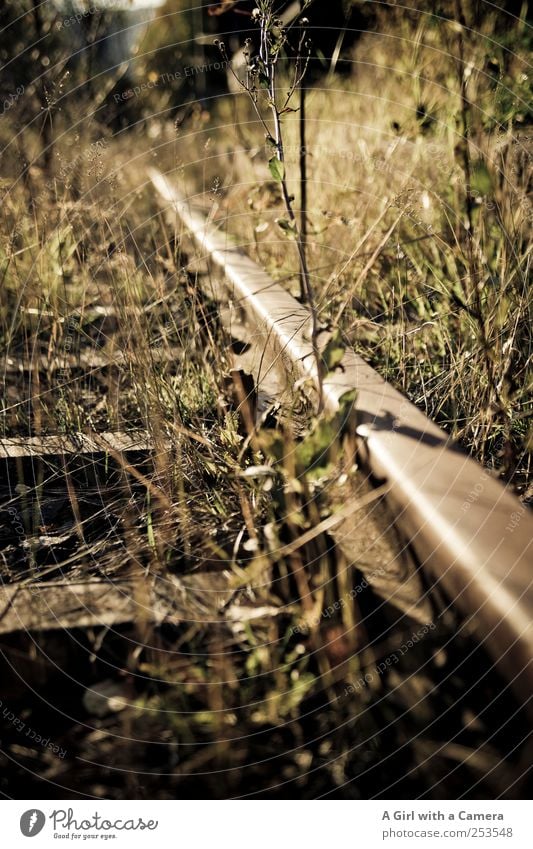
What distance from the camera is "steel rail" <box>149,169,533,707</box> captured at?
1125 mm

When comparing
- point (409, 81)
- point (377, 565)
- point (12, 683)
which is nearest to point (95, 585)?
point (12, 683)

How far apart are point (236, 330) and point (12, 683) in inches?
75.8
